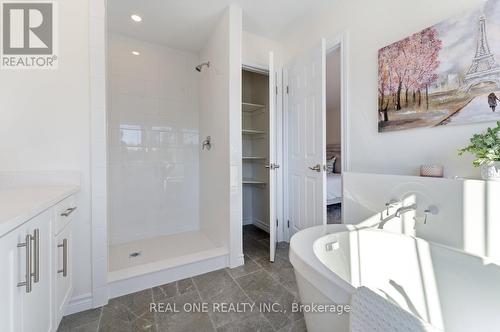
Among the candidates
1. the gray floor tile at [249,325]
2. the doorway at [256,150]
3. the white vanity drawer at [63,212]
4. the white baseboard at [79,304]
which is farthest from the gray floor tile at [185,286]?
the doorway at [256,150]

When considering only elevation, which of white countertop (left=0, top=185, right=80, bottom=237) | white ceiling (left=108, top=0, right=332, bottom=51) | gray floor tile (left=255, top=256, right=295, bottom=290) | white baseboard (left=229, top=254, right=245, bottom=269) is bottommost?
gray floor tile (left=255, top=256, right=295, bottom=290)

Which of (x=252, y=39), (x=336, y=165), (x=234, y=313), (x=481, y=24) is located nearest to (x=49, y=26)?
(x=252, y=39)

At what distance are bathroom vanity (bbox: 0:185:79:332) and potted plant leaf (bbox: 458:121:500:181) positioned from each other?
1.94 m

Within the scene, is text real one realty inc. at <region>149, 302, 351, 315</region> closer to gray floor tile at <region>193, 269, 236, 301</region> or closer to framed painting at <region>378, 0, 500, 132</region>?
gray floor tile at <region>193, 269, 236, 301</region>

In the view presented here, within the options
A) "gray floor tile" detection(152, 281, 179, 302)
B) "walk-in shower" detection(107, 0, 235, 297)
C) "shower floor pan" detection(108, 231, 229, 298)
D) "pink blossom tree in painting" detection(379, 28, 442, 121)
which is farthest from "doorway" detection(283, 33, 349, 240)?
"gray floor tile" detection(152, 281, 179, 302)

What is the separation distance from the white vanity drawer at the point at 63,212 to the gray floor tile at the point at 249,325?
3.53 ft

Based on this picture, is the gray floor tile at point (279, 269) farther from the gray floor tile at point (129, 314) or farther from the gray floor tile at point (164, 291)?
the gray floor tile at point (129, 314)

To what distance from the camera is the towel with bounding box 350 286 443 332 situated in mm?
641

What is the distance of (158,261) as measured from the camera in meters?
1.90

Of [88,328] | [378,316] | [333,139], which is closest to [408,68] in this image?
[378,316]

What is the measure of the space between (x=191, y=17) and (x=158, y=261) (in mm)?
2415

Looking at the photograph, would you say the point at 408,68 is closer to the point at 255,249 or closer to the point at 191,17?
the point at 191,17

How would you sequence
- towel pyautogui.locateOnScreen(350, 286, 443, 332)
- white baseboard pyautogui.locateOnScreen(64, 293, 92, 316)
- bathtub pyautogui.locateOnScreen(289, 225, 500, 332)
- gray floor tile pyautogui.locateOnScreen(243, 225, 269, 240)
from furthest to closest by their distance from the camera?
gray floor tile pyautogui.locateOnScreen(243, 225, 269, 240) < white baseboard pyautogui.locateOnScreen(64, 293, 92, 316) < bathtub pyautogui.locateOnScreen(289, 225, 500, 332) < towel pyautogui.locateOnScreen(350, 286, 443, 332)

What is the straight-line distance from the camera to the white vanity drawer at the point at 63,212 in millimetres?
1092
